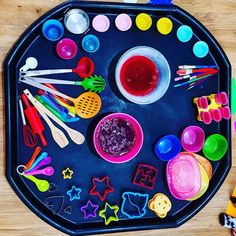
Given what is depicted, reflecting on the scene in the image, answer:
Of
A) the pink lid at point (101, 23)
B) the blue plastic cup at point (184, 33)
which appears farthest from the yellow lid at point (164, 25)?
the pink lid at point (101, 23)

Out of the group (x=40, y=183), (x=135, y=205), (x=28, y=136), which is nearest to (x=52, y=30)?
(x=28, y=136)

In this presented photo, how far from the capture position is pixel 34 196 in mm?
1276

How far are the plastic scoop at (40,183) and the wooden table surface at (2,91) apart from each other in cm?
6

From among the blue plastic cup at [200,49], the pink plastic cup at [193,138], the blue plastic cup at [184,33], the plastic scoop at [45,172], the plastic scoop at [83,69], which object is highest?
the blue plastic cup at [184,33]

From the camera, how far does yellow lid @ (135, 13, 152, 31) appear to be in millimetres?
1312

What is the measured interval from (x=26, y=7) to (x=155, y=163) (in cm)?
54

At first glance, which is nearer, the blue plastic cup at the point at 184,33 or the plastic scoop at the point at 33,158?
the plastic scoop at the point at 33,158

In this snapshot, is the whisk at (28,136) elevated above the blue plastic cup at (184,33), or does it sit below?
below

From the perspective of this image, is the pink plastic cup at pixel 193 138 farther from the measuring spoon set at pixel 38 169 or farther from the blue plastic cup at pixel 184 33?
the measuring spoon set at pixel 38 169

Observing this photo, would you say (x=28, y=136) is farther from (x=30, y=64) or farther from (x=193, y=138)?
(x=193, y=138)

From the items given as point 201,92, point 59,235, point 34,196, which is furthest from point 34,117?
point 201,92

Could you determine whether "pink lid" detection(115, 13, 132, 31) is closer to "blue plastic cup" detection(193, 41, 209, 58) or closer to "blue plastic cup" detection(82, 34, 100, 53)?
"blue plastic cup" detection(82, 34, 100, 53)

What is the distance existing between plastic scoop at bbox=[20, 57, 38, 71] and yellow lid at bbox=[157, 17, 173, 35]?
0.35 metres

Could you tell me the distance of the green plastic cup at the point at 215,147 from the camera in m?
1.40
